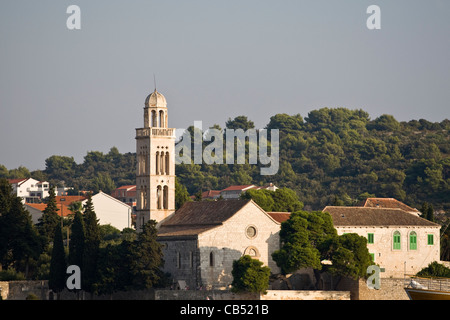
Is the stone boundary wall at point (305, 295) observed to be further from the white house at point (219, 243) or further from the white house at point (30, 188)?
the white house at point (30, 188)

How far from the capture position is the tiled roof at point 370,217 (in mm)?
79438

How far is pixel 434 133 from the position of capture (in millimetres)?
172125

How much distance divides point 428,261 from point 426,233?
2.13m

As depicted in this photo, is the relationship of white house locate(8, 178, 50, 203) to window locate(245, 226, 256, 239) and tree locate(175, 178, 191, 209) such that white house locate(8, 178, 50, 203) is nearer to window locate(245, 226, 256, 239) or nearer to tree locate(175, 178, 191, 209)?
tree locate(175, 178, 191, 209)

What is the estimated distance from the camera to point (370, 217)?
80375 millimetres

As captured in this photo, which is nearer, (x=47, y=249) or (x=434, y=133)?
(x=47, y=249)

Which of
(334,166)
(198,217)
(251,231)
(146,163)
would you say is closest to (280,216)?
(251,231)

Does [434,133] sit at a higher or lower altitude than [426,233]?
higher

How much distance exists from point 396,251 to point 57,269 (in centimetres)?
2461

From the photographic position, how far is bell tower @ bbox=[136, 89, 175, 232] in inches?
3118

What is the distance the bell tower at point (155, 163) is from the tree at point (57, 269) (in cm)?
729

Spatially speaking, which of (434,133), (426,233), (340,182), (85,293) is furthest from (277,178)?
(85,293)
